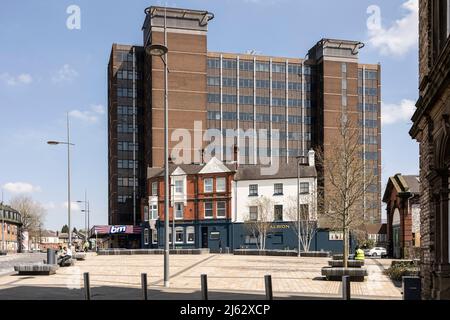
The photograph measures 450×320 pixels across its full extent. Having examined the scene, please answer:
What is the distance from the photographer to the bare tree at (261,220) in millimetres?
62562

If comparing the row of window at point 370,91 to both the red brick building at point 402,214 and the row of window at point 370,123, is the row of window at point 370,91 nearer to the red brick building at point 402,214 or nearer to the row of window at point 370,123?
the row of window at point 370,123

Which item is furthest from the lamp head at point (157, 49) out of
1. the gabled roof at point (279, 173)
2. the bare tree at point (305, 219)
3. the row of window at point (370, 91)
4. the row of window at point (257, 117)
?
the row of window at point (370, 91)

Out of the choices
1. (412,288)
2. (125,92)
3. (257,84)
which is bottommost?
(412,288)

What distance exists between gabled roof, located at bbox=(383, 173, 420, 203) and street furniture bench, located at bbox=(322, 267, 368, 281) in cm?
2082

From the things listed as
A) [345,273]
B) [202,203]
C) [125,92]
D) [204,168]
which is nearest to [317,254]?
[202,203]

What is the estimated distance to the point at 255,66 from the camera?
10894cm

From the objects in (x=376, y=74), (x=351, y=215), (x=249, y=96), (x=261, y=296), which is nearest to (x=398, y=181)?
(x=351, y=215)

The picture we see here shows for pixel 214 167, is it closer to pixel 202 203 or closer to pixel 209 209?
pixel 202 203

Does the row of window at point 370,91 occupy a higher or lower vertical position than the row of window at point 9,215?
higher

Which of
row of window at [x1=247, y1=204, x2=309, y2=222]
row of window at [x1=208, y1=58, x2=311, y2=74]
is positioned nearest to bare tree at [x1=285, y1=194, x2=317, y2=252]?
row of window at [x1=247, y1=204, x2=309, y2=222]

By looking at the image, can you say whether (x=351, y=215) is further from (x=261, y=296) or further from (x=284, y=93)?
(x=284, y=93)

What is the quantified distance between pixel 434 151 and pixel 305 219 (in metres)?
44.4

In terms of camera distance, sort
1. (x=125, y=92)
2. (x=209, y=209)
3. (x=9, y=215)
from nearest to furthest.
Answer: (x=209, y=209)
(x=125, y=92)
(x=9, y=215)

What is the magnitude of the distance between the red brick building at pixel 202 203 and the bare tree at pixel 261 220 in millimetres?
3186
